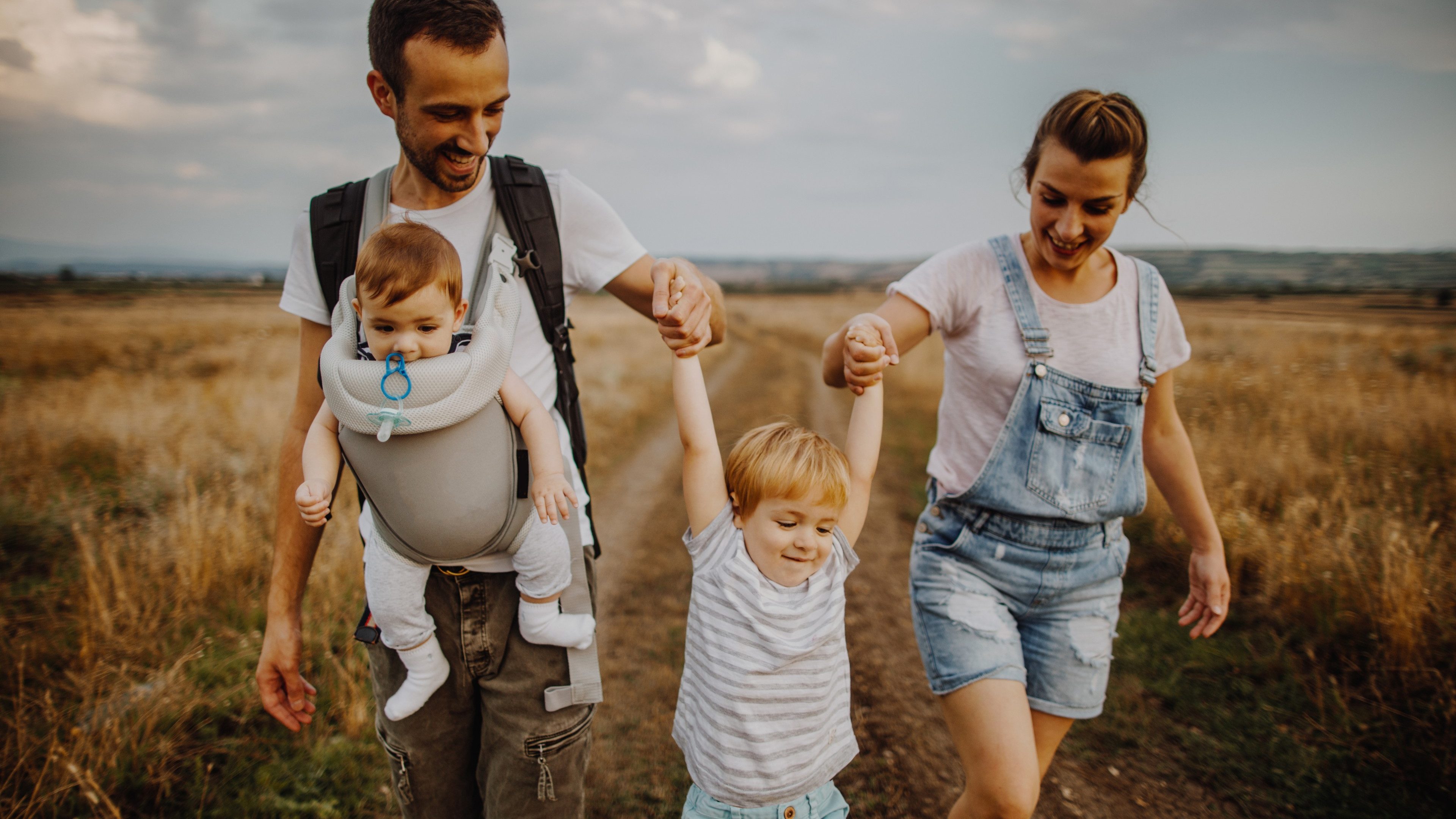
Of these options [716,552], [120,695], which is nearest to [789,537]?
[716,552]

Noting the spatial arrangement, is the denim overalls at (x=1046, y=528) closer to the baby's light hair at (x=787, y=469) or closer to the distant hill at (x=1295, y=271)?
the baby's light hair at (x=787, y=469)

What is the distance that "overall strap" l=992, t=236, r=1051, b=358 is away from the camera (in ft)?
7.86

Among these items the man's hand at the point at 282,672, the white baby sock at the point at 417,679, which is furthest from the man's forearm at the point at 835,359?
the man's hand at the point at 282,672

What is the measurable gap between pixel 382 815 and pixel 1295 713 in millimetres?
5044

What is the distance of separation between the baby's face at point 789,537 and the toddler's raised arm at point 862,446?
0.14 meters

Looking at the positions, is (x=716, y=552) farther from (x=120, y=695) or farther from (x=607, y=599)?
(x=607, y=599)

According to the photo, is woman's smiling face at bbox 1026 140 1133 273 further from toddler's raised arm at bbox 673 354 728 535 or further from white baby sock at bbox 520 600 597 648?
white baby sock at bbox 520 600 597 648

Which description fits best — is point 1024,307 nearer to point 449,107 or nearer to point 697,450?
point 697,450

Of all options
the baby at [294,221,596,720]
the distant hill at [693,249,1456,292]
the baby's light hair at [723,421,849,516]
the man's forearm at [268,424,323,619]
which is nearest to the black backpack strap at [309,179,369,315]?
the baby at [294,221,596,720]

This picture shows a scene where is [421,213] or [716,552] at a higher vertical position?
[421,213]

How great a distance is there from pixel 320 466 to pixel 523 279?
0.76 meters

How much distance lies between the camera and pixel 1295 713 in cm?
407

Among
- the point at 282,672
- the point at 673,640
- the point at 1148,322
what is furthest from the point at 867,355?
the point at 673,640

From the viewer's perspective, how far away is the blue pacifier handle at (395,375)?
5.50 ft
